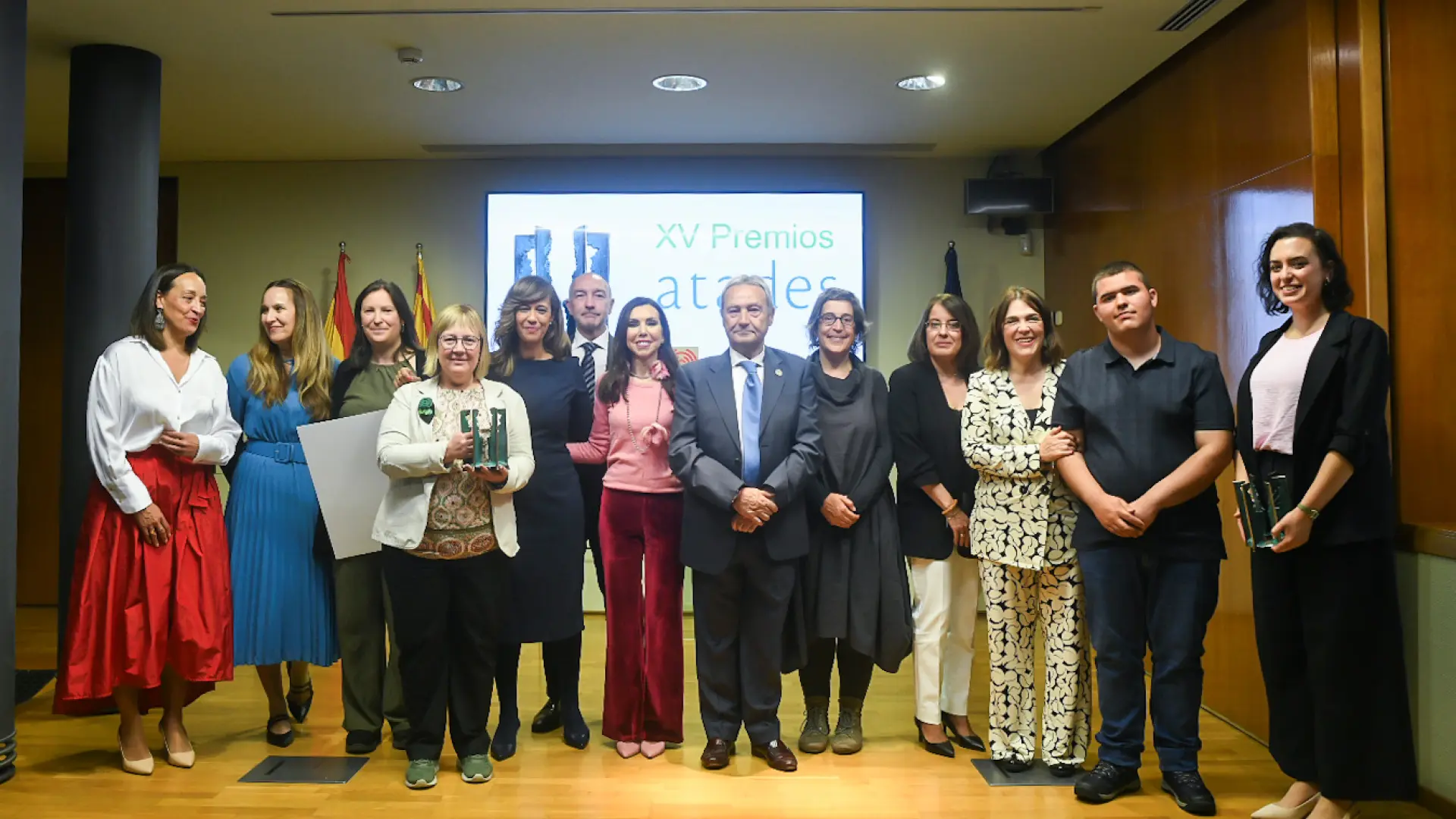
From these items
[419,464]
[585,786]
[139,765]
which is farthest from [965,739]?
[139,765]

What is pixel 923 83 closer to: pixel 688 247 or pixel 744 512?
pixel 688 247

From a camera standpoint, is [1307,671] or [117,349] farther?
[117,349]

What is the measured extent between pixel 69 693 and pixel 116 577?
0.37 metres

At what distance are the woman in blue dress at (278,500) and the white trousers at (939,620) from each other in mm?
1991

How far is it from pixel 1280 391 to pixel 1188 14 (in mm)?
1831

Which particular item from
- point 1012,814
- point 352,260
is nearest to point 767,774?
point 1012,814

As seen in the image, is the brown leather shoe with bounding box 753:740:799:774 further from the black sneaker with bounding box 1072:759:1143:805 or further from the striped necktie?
the striped necktie

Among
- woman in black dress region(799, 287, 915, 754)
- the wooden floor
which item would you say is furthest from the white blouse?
woman in black dress region(799, 287, 915, 754)

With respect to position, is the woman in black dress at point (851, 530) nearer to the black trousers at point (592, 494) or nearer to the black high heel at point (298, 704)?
the black trousers at point (592, 494)

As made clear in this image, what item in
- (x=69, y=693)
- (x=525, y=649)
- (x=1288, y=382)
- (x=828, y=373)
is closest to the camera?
(x=1288, y=382)

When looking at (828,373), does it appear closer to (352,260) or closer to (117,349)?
(117,349)

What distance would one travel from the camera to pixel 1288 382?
2.67 m

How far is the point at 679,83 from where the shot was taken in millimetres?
4656

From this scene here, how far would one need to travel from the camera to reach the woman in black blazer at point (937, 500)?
337 centimetres
